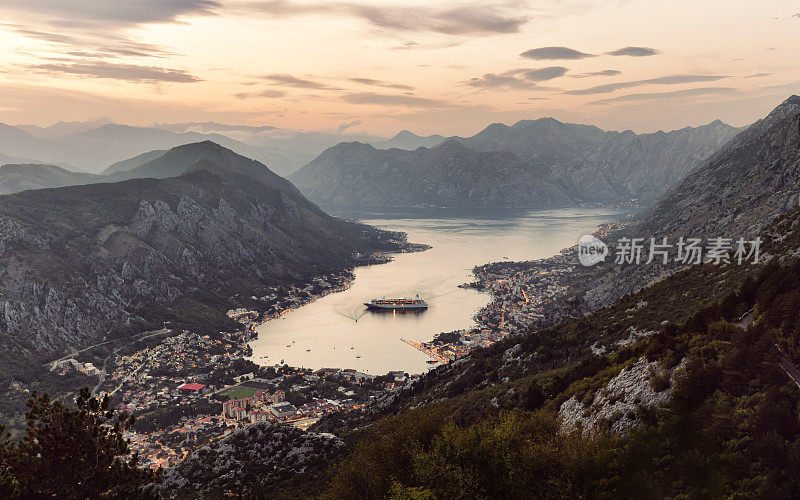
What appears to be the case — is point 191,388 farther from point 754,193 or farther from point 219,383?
point 754,193

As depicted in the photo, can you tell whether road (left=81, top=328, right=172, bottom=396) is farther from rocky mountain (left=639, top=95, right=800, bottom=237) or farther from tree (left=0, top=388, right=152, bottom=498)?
rocky mountain (left=639, top=95, right=800, bottom=237)

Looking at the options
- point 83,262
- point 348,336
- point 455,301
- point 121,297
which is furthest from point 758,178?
point 83,262

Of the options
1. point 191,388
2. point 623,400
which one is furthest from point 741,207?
point 191,388

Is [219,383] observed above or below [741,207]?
below

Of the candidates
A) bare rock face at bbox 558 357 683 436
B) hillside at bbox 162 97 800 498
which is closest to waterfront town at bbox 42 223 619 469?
hillside at bbox 162 97 800 498

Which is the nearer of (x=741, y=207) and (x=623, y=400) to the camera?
(x=623, y=400)

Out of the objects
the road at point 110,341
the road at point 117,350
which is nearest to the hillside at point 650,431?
the road at point 117,350
